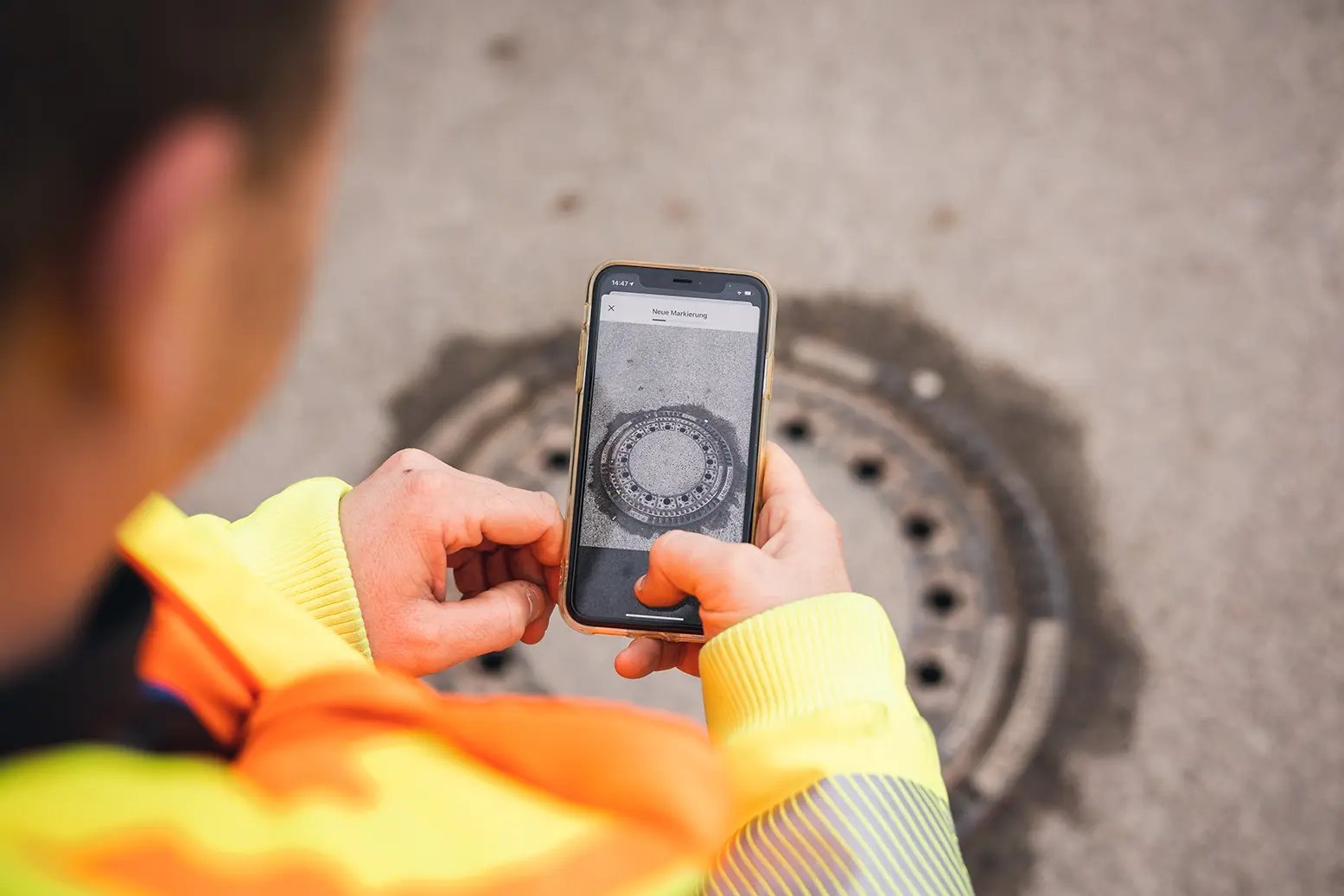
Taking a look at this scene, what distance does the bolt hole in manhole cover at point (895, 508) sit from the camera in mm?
986

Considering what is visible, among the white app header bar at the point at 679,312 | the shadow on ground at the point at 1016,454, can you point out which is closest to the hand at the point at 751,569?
the white app header bar at the point at 679,312

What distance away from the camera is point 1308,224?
3.75 feet

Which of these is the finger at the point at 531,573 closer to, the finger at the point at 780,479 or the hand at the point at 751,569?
the hand at the point at 751,569

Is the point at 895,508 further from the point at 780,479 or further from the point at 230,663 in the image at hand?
the point at 230,663

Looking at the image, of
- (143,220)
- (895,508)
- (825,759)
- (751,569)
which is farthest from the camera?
(895,508)

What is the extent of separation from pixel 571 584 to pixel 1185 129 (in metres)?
0.98

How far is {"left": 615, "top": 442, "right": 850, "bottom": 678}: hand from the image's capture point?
576 mm

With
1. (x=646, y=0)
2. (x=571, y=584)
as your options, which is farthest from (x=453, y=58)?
(x=571, y=584)

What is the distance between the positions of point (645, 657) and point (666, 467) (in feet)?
0.45

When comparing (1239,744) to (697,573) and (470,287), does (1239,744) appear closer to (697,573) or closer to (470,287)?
(697,573)

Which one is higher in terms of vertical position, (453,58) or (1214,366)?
(453,58)

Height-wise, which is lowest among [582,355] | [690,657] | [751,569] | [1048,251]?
[690,657]

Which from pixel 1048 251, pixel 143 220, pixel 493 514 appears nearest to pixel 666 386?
pixel 493 514

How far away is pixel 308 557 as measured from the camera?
0.62 m
